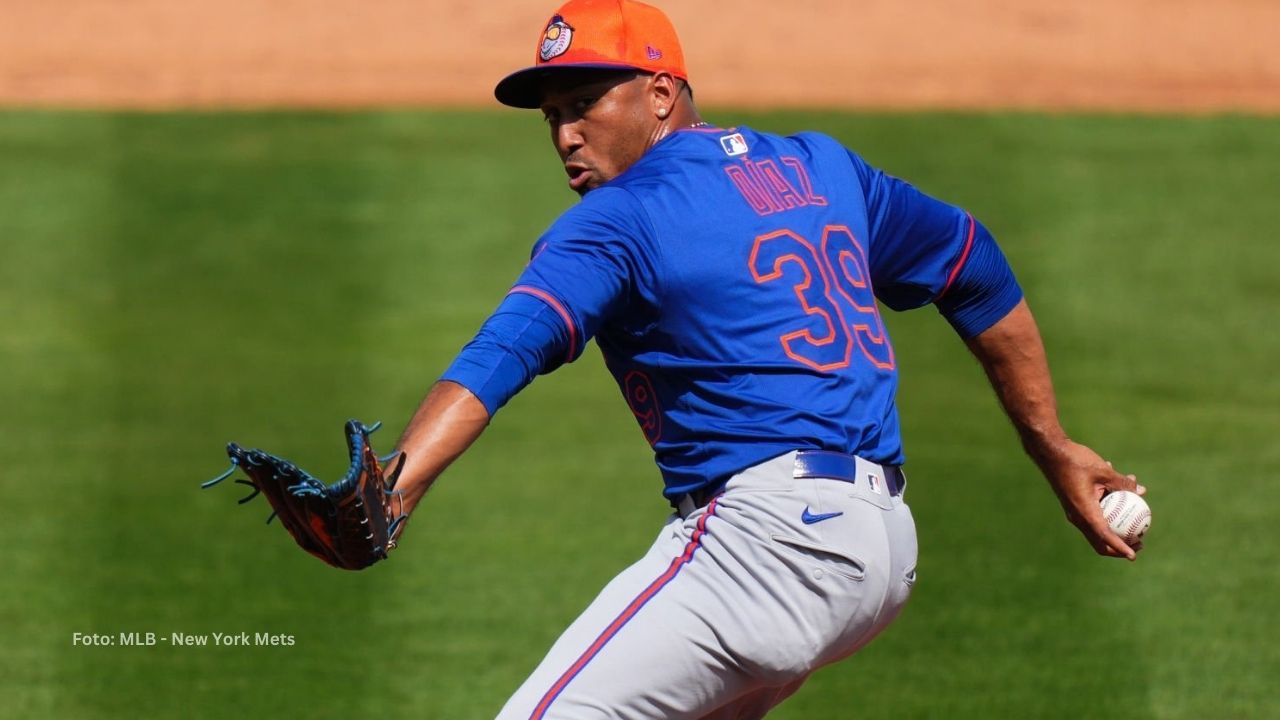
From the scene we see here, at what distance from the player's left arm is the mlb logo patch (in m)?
0.90

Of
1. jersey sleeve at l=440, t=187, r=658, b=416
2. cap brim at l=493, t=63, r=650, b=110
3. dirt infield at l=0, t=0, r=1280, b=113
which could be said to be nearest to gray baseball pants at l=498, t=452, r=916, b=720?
jersey sleeve at l=440, t=187, r=658, b=416

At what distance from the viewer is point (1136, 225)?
1234cm

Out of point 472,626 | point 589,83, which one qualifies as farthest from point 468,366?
point 472,626

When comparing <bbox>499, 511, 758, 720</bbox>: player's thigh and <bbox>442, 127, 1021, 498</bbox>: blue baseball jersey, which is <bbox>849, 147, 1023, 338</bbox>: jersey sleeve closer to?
<bbox>442, 127, 1021, 498</bbox>: blue baseball jersey

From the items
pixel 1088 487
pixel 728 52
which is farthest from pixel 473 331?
pixel 1088 487

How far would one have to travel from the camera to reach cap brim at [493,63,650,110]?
13.6 ft

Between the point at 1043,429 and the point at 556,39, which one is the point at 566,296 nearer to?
the point at 556,39

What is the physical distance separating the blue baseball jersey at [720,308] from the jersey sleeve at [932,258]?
10.6 inches

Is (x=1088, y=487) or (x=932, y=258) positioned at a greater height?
(x=932, y=258)

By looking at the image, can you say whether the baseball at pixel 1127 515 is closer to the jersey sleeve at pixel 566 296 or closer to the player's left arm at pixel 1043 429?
the player's left arm at pixel 1043 429

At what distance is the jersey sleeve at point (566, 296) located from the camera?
347 cm

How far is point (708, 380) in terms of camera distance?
3832 mm

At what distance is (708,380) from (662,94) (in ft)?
2.76

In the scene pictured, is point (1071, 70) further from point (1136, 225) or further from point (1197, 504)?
point (1197, 504)
